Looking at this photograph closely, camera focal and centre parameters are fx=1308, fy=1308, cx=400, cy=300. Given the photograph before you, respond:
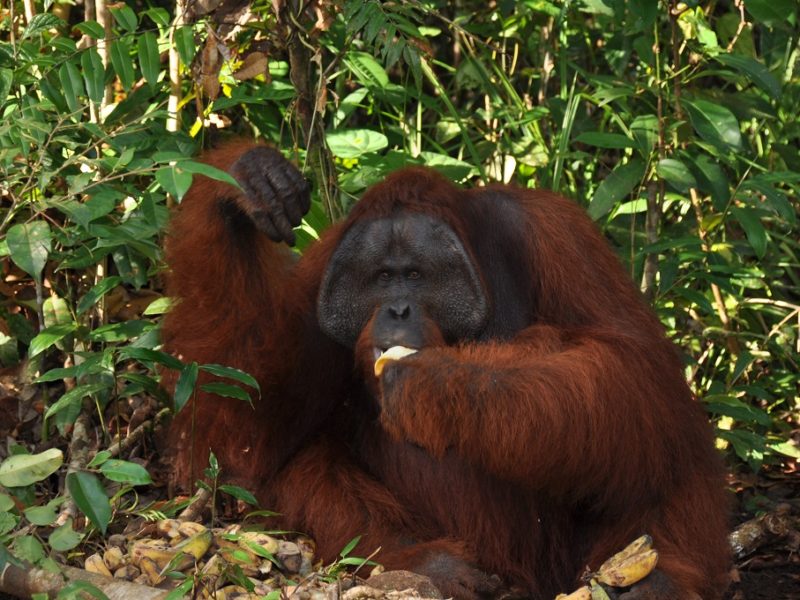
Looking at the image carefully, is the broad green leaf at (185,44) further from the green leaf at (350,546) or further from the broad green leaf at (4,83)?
the green leaf at (350,546)

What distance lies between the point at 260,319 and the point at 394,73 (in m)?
2.69

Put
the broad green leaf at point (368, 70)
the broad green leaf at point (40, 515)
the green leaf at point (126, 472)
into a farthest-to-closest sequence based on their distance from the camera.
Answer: the broad green leaf at point (368, 70) < the green leaf at point (126, 472) < the broad green leaf at point (40, 515)

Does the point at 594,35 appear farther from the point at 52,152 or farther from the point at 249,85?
the point at 52,152

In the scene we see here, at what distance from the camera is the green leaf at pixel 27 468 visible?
8.70 ft

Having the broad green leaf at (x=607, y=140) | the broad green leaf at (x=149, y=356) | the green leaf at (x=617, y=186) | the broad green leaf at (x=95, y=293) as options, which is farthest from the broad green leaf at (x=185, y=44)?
the green leaf at (x=617, y=186)

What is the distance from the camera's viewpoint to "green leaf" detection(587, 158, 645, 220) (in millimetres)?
4621

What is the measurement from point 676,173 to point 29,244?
2447 millimetres

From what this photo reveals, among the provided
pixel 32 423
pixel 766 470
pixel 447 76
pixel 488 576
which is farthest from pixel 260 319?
pixel 447 76

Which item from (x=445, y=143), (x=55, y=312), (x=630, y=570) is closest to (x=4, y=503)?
(x=630, y=570)

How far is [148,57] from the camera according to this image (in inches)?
154

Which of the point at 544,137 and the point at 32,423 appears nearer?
the point at 32,423

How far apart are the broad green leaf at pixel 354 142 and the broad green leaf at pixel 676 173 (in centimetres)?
106

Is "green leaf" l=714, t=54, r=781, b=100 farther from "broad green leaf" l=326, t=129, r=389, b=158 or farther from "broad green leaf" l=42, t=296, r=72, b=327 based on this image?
"broad green leaf" l=42, t=296, r=72, b=327

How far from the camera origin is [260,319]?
3643 millimetres
